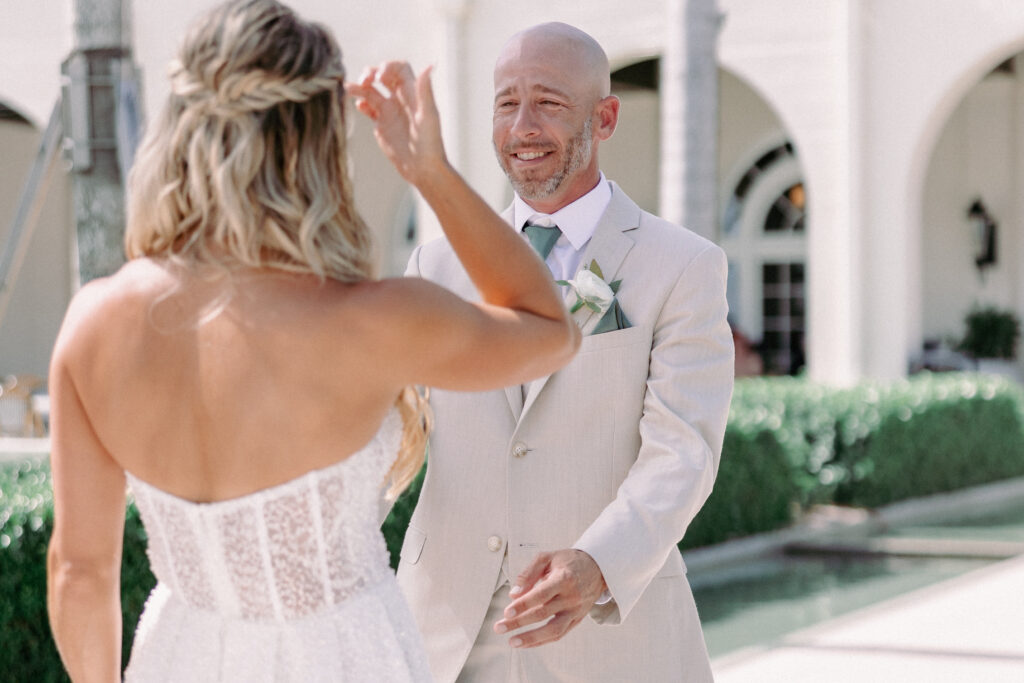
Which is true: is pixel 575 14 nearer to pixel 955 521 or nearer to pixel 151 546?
pixel 955 521

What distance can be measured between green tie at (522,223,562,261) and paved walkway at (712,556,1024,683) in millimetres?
3833

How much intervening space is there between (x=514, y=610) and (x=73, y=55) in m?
6.35

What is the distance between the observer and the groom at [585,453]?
2.74 meters

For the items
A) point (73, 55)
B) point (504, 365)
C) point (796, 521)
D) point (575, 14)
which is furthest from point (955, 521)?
point (504, 365)

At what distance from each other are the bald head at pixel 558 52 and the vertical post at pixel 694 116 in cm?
680

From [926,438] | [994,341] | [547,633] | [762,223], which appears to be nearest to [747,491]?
[926,438]

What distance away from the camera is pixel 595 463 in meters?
2.82

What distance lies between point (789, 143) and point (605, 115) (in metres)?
15.1

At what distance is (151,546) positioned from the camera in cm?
215

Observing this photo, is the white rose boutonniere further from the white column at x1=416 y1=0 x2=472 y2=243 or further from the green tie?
the white column at x1=416 y1=0 x2=472 y2=243

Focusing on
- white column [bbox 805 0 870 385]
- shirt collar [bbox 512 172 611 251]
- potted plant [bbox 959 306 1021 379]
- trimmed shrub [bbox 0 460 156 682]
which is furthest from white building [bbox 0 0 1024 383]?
shirt collar [bbox 512 172 611 251]

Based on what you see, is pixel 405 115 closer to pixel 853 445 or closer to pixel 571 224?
pixel 571 224

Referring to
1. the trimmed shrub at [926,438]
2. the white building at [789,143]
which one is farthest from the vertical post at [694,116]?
the trimmed shrub at [926,438]

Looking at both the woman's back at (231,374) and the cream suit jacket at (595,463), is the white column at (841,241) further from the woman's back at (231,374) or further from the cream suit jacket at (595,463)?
the woman's back at (231,374)
